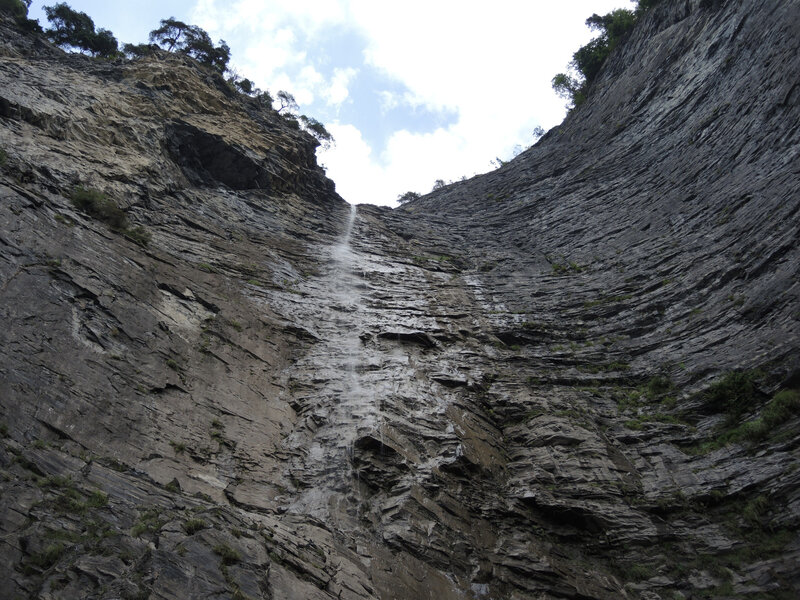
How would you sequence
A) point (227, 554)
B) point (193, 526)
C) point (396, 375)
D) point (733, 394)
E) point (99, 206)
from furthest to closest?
point (99, 206) → point (396, 375) → point (733, 394) → point (193, 526) → point (227, 554)

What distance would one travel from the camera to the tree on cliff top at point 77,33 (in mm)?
34125

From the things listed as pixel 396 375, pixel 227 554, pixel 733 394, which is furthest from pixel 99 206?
pixel 733 394

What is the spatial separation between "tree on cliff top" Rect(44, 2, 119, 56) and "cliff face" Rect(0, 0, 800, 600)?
11556 millimetres

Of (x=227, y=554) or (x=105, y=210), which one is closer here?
(x=227, y=554)

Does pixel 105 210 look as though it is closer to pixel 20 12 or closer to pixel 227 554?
pixel 227 554

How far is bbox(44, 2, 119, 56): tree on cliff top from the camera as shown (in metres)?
34.1

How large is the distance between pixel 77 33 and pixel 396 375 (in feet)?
112

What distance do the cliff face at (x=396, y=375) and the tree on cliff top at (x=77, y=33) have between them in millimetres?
11556

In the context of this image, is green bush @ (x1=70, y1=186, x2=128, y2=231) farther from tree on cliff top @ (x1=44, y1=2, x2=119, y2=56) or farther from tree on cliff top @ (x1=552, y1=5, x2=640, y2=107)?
tree on cliff top @ (x1=552, y1=5, x2=640, y2=107)

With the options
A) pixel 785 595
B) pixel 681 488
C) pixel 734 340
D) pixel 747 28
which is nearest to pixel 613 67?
pixel 747 28

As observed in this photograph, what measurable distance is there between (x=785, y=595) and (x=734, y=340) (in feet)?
20.6

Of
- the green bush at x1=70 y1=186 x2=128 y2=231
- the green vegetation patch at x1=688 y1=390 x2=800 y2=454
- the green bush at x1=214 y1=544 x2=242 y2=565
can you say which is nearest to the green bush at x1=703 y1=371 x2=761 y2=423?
the green vegetation patch at x1=688 y1=390 x2=800 y2=454

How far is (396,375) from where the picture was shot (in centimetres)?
1512

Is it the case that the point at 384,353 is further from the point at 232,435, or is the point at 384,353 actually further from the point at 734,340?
the point at 734,340
